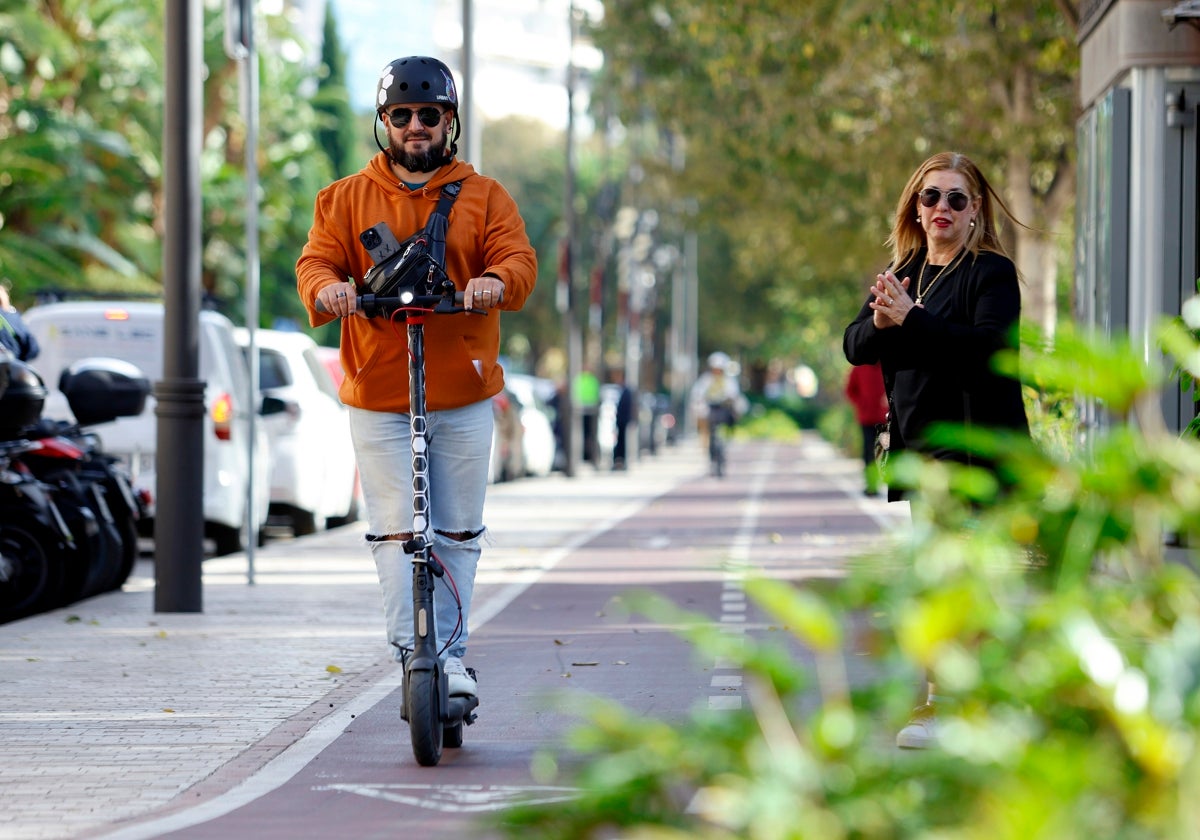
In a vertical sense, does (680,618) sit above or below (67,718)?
above

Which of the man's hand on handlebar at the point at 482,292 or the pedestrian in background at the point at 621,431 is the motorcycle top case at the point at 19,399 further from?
the pedestrian in background at the point at 621,431

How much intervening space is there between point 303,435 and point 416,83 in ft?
38.7

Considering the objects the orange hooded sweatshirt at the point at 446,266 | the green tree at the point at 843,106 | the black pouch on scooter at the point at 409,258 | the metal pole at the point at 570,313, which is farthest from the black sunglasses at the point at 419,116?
the metal pole at the point at 570,313

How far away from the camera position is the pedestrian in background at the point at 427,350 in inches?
279

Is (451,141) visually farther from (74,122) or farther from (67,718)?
(74,122)

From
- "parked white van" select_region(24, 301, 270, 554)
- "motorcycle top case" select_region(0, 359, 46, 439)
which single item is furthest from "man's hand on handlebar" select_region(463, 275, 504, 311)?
"parked white van" select_region(24, 301, 270, 554)

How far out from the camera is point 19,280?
115ft

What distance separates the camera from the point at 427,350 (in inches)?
281

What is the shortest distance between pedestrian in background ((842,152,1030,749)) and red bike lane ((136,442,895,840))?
569mm

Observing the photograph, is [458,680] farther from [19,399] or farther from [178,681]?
[19,399]

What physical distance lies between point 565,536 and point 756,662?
17.1 m

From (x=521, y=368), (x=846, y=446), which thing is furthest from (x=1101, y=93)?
(x=521, y=368)

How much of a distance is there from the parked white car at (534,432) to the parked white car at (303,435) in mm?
13434

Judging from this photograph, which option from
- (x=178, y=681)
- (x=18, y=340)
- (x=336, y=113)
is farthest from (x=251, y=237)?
(x=336, y=113)
